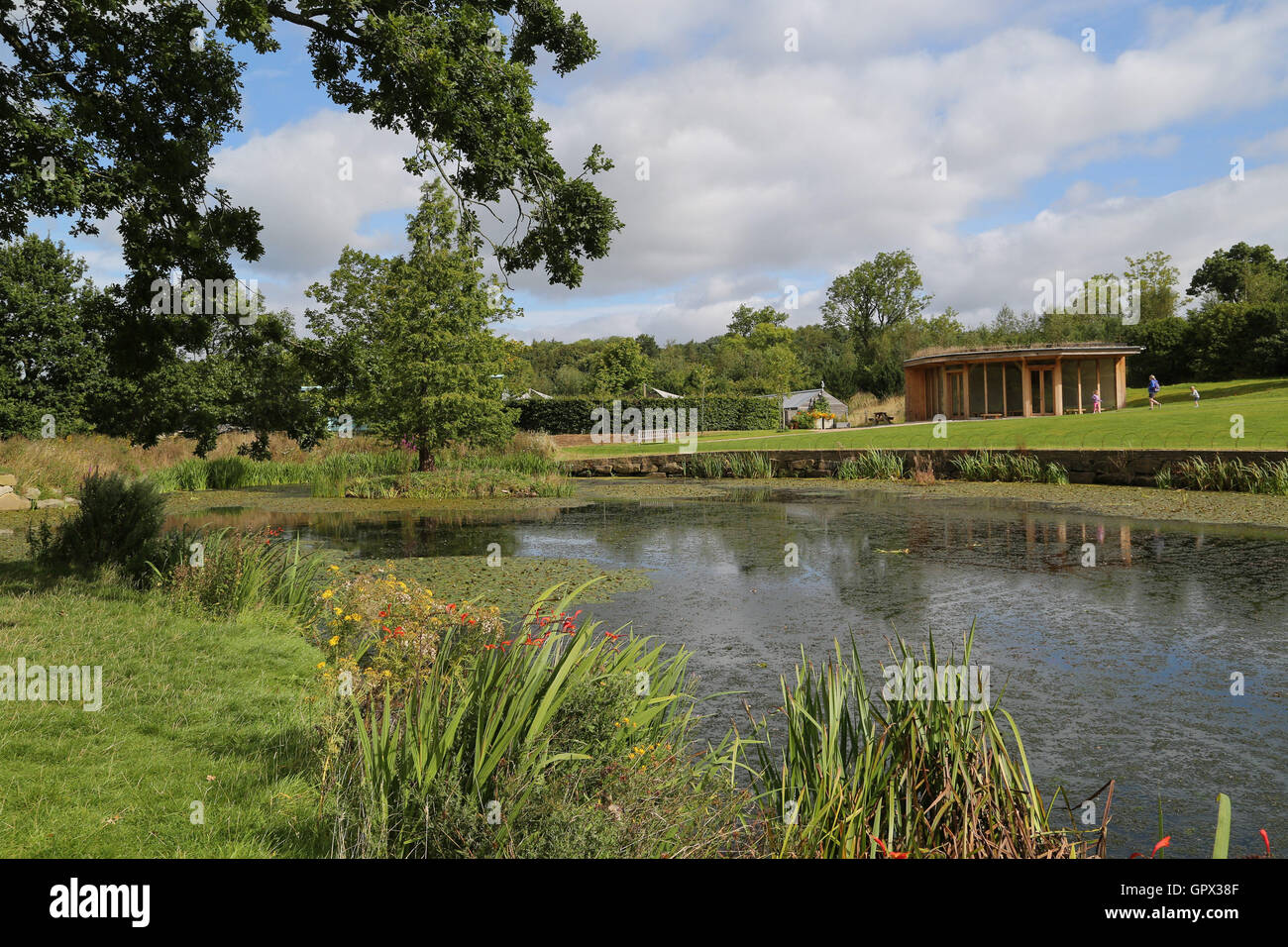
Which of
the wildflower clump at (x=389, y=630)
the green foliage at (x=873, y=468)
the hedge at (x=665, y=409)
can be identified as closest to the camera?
the wildflower clump at (x=389, y=630)

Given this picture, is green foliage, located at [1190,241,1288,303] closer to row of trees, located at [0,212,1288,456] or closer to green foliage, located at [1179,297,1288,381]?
row of trees, located at [0,212,1288,456]

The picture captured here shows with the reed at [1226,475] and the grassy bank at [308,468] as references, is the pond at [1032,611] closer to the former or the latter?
the reed at [1226,475]

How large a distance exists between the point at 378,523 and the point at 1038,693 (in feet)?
48.7

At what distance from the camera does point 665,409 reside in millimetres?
50938

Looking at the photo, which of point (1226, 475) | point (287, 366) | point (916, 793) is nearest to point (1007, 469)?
point (1226, 475)

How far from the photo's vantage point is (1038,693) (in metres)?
6.47

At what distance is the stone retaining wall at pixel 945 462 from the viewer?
21.3 m

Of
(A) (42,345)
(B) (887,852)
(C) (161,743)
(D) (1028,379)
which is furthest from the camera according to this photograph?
(D) (1028,379)

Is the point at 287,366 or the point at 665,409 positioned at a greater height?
the point at 665,409

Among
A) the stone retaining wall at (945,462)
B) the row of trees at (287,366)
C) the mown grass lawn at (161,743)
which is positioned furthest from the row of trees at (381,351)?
the stone retaining wall at (945,462)

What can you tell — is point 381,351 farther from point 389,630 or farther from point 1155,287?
point 1155,287

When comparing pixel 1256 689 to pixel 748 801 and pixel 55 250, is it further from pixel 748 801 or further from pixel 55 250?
pixel 55 250

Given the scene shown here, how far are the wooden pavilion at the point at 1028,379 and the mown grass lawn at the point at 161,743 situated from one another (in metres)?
41.5

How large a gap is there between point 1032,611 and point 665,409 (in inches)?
1657
